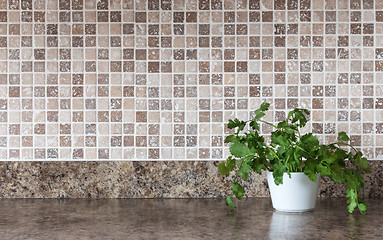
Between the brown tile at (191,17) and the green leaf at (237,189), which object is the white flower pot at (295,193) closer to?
the green leaf at (237,189)

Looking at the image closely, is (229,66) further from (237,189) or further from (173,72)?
(237,189)

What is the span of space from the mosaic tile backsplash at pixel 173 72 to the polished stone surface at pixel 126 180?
0.04 meters

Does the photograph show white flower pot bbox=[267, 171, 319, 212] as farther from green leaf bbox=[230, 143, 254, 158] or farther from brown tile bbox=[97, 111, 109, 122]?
brown tile bbox=[97, 111, 109, 122]

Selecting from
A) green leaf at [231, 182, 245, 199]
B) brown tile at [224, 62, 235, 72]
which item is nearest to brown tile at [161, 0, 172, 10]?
brown tile at [224, 62, 235, 72]

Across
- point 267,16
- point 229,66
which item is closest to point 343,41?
point 267,16

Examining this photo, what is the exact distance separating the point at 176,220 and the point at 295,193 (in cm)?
34

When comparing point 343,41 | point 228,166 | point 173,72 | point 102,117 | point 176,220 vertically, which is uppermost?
point 343,41

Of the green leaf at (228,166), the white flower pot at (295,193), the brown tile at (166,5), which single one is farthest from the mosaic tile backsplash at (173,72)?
the white flower pot at (295,193)

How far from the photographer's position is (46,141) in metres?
1.35

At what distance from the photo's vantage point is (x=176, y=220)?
1043mm

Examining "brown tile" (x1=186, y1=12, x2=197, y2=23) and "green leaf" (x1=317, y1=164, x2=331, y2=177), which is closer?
"green leaf" (x1=317, y1=164, x2=331, y2=177)

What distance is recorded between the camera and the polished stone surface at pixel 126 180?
1.33 meters

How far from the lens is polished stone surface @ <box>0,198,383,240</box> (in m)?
0.91

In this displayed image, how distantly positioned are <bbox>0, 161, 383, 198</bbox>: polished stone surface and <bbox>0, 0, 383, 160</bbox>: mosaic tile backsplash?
35 millimetres
